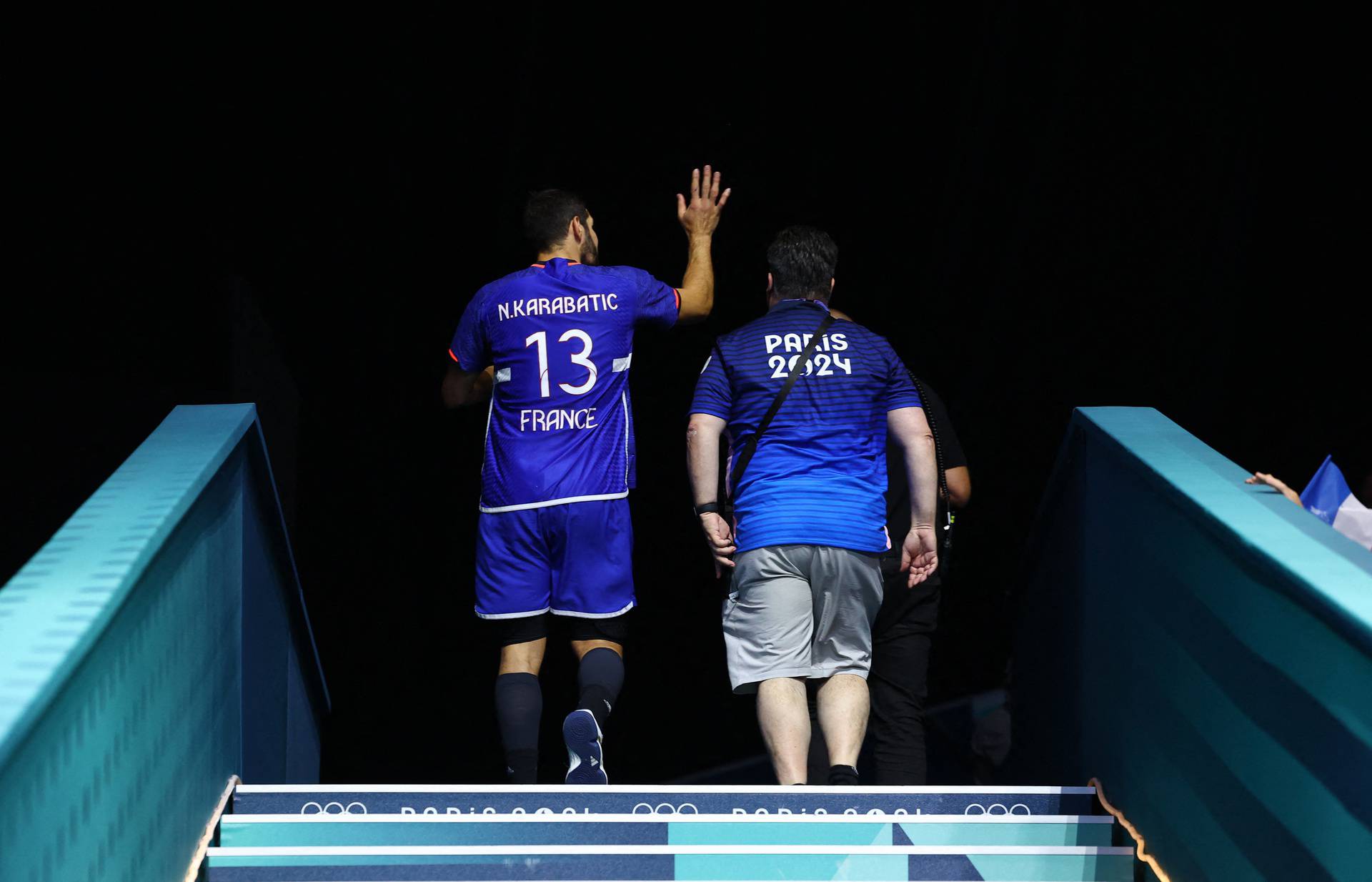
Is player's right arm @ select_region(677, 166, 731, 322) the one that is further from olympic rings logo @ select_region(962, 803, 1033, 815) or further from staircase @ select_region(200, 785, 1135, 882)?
olympic rings logo @ select_region(962, 803, 1033, 815)

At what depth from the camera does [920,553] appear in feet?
14.3

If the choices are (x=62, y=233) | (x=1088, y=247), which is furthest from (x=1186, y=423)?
(x=62, y=233)

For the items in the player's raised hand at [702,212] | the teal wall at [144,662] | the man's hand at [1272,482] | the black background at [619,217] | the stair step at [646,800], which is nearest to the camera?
the teal wall at [144,662]

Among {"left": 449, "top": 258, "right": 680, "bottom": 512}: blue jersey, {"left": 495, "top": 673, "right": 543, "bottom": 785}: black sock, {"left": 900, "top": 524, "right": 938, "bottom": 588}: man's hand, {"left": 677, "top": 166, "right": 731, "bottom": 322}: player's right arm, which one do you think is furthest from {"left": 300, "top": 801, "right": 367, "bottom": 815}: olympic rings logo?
{"left": 677, "top": 166, "right": 731, "bottom": 322}: player's right arm

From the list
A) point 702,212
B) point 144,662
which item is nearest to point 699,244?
point 702,212

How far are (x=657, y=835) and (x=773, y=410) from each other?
141cm

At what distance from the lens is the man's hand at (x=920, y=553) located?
4320mm

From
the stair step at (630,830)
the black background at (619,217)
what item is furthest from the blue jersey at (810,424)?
the black background at (619,217)

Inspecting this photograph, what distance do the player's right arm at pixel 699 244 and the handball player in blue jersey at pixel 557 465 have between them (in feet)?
0.37

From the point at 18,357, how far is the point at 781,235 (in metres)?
3.77

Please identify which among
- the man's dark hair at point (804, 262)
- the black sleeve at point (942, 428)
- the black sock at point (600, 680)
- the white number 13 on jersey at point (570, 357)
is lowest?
the black sock at point (600, 680)

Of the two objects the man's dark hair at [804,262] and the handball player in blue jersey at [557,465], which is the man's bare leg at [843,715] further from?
the man's dark hair at [804,262]

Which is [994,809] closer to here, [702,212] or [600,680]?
[600,680]

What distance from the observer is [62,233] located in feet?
21.0
